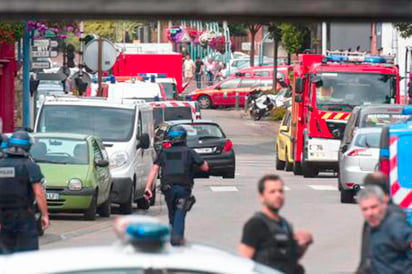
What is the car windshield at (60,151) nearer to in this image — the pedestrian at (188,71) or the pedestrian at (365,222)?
the pedestrian at (365,222)

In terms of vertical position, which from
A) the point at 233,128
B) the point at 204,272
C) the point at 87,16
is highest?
the point at 87,16

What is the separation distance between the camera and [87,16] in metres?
7.79

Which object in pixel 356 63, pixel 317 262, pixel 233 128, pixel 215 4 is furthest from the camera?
pixel 233 128

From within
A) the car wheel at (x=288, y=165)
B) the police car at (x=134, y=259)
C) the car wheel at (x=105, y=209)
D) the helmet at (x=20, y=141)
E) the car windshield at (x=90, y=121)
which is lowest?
the car wheel at (x=288, y=165)

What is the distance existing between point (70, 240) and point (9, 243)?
583cm

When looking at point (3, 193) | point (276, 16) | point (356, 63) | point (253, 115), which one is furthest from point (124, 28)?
point (276, 16)

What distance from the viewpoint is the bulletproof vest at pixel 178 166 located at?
53.6 ft

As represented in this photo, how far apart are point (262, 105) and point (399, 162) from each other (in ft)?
139

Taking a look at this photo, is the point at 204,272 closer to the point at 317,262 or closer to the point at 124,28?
the point at 317,262

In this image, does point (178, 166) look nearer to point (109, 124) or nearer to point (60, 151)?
point (60, 151)

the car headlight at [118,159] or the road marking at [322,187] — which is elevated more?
the car headlight at [118,159]

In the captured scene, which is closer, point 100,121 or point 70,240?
point 70,240

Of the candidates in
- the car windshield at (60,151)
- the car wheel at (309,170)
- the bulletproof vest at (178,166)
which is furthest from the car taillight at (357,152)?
the bulletproof vest at (178,166)

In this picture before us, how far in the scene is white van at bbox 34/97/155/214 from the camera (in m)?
23.9
